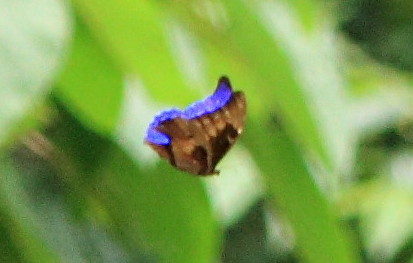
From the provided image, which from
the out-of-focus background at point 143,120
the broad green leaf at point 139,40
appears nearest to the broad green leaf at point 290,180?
the out-of-focus background at point 143,120

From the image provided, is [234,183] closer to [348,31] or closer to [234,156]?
[234,156]

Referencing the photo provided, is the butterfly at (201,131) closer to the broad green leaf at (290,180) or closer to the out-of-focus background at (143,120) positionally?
the out-of-focus background at (143,120)

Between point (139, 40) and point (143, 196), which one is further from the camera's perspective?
point (143, 196)

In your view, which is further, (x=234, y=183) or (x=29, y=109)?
(x=234, y=183)

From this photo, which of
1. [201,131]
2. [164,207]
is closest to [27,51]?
[201,131]

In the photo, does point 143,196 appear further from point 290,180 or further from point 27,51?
point 27,51

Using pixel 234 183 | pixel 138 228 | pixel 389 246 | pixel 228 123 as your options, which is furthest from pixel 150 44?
pixel 389 246
